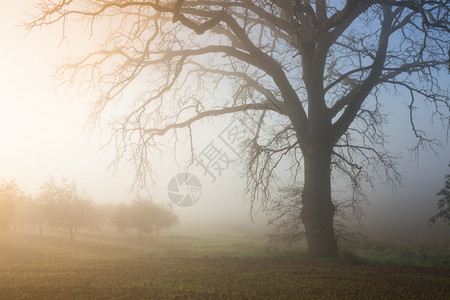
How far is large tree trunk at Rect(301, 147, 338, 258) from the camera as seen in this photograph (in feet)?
30.4

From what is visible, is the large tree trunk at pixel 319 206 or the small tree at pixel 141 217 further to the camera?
the small tree at pixel 141 217

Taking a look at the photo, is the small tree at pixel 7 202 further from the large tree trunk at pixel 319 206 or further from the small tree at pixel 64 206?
the large tree trunk at pixel 319 206

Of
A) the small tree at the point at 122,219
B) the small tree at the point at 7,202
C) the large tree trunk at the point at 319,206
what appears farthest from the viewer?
the small tree at the point at 122,219

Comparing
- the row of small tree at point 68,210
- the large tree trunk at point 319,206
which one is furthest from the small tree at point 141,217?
the large tree trunk at point 319,206

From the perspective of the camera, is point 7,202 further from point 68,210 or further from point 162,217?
point 162,217

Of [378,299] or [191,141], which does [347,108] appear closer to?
[191,141]

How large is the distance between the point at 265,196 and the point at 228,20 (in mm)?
5630

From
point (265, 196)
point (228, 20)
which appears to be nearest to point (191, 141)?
point (265, 196)

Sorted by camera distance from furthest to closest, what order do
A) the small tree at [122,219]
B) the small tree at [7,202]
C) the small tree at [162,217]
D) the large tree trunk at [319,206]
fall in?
the small tree at [162,217] < the small tree at [122,219] < the small tree at [7,202] < the large tree trunk at [319,206]

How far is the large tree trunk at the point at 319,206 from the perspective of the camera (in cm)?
926

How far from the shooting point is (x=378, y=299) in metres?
4.17

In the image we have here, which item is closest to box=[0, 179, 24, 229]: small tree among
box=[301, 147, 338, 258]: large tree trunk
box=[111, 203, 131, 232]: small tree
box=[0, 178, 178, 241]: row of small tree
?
box=[0, 178, 178, 241]: row of small tree

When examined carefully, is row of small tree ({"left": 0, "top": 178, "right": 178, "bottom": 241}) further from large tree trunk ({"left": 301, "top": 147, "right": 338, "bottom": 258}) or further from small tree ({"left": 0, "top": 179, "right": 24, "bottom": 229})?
large tree trunk ({"left": 301, "top": 147, "right": 338, "bottom": 258})

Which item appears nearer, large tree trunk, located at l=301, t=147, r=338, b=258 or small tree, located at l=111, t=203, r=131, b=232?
large tree trunk, located at l=301, t=147, r=338, b=258
